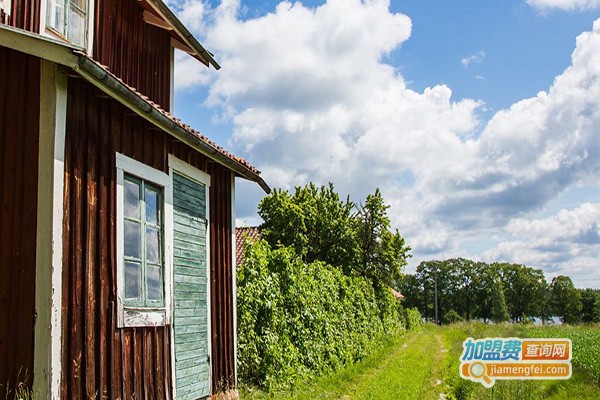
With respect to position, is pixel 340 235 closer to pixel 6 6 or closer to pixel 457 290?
pixel 6 6

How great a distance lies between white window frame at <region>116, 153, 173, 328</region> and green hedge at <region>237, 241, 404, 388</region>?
3420mm

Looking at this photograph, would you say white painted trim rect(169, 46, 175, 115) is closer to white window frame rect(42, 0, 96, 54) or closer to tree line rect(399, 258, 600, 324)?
white window frame rect(42, 0, 96, 54)

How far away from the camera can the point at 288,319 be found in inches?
520

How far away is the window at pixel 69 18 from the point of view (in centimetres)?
771

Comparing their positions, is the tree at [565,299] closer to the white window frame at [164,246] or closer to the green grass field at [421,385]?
the green grass field at [421,385]

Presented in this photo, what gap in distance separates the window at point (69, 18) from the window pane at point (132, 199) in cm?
236

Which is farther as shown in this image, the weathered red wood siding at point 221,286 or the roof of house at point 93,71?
the weathered red wood siding at point 221,286

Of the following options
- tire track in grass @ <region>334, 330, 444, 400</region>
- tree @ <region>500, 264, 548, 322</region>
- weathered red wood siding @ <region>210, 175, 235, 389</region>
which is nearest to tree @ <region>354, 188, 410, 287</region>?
tire track in grass @ <region>334, 330, 444, 400</region>

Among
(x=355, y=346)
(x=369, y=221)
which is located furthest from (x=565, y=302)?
(x=355, y=346)

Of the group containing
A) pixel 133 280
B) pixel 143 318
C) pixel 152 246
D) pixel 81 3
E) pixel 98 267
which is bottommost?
pixel 143 318

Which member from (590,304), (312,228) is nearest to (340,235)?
(312,228)

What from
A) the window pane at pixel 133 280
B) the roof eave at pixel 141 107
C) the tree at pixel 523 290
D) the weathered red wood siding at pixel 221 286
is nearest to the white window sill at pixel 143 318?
the window pane at pixel 133 280

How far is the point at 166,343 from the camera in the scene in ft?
25.1

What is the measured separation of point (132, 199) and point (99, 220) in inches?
32.4
